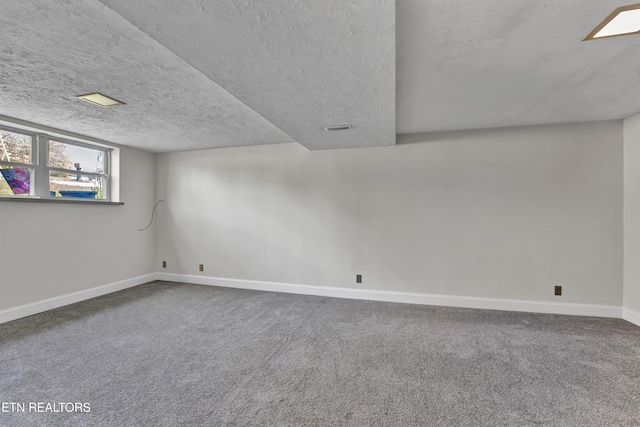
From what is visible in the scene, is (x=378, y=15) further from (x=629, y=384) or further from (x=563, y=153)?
(x=563, y=153)

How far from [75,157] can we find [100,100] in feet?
6.46

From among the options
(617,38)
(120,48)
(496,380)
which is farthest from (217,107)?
(496,380)

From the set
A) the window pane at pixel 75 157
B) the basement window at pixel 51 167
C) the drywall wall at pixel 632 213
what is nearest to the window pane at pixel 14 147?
the basement window at pixel 51 167

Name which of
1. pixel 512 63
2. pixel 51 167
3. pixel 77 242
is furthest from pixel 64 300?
pixel 512 63

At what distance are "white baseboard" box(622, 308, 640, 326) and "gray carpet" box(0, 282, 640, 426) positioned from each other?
0.38ft

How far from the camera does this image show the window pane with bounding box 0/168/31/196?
10.5ft

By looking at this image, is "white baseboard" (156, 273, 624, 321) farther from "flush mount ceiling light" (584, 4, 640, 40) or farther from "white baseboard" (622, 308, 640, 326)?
"flush mount ceiling light" (584, 4, 640, 40)

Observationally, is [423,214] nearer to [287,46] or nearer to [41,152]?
[287,46]

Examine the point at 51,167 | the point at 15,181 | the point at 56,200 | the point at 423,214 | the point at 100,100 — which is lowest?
the point at 423,214

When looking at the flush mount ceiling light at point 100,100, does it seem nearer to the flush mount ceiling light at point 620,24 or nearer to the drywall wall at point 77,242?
the drywall wall at point 77,242

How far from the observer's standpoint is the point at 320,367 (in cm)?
223

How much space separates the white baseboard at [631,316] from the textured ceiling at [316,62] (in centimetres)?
216

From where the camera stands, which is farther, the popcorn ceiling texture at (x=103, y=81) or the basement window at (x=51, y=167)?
the basement window at (x=51, y=167)

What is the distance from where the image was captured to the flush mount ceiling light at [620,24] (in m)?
1.46
